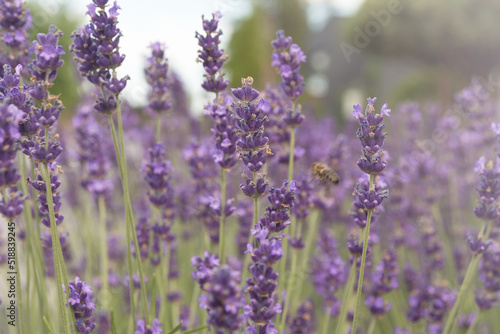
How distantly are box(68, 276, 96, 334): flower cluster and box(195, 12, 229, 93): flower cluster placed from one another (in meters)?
0.77

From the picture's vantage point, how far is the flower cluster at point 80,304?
1349 millimetres

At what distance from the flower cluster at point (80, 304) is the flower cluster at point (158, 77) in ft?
3.13

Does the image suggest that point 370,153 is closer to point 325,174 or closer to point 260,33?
point 325,174

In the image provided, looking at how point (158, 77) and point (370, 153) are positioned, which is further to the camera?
point (158, 77)

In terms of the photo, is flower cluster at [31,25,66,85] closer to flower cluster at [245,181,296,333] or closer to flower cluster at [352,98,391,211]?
flower cluster at [245,181,296,333]

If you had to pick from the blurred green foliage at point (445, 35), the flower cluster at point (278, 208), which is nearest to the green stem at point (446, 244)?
the flower cluster at point (278, 208)

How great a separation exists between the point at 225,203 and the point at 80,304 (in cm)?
77

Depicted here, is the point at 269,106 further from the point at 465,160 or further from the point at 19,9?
the point at 465,160

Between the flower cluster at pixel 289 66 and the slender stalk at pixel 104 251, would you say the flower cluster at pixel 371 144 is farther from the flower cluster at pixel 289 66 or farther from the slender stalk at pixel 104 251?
the slender stalk at pixel 104 251

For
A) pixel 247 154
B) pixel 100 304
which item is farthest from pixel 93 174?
pixel 247 154

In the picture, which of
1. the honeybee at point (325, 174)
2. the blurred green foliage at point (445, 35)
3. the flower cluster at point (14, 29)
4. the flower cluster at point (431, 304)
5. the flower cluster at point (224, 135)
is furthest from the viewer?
the blurred green foliage at point (445, 35)

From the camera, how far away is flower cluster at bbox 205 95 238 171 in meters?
1.63

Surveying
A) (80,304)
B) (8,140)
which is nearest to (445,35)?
(80,304)

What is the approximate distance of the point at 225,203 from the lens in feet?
6.54
